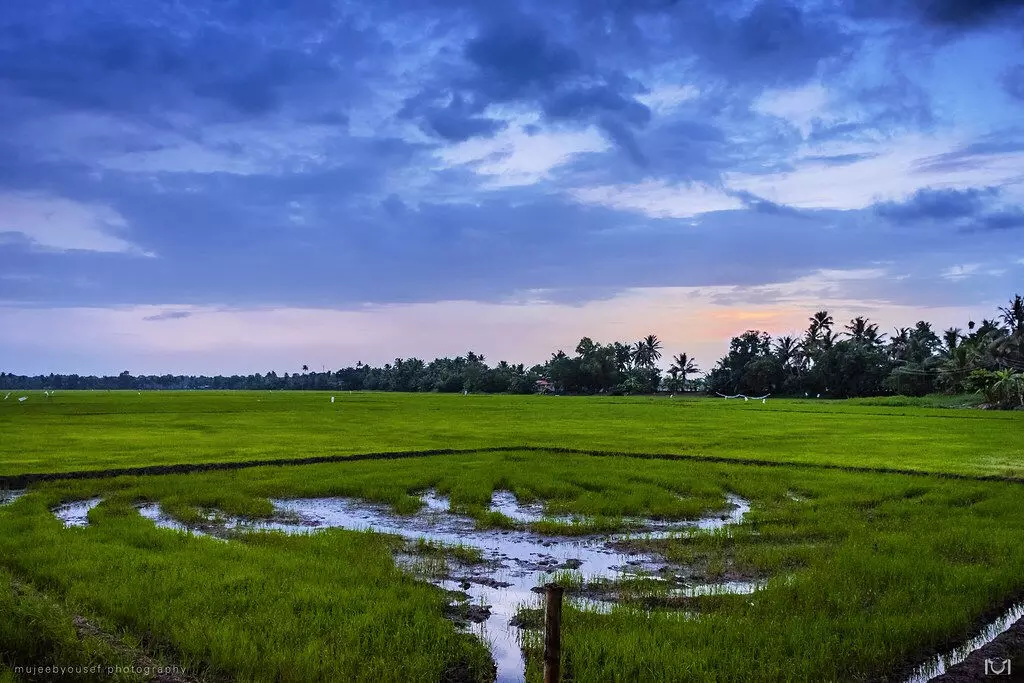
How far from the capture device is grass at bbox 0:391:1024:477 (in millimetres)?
20938

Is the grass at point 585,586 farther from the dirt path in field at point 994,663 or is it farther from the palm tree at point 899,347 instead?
the palm tree at point 899,347

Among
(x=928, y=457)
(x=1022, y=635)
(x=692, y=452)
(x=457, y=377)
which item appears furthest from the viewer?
(x=457, y=377)

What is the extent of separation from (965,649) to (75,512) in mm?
Result: 14107

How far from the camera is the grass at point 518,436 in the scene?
20938 mm

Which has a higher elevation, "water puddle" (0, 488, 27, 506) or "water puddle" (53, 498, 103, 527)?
"water puddle" (0, 488, 27, 506)

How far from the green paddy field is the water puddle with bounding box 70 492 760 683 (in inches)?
7.4

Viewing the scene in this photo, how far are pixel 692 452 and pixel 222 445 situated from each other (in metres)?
16.3

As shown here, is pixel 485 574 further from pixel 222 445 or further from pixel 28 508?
pixel 222 445

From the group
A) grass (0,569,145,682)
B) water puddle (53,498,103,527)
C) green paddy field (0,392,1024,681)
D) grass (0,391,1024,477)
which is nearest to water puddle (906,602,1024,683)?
green paddy field (0,392,1024,681)

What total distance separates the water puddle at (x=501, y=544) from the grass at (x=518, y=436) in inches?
301

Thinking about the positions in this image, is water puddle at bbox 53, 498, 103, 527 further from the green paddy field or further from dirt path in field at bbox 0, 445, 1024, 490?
dirt path in field at bbox 0, 445, 1024, 490

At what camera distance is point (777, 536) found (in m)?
11.7

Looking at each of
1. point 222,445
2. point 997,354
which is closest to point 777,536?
point 222,445

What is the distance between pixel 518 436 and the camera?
29.0 m
